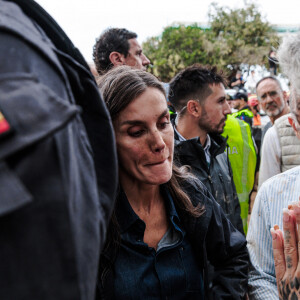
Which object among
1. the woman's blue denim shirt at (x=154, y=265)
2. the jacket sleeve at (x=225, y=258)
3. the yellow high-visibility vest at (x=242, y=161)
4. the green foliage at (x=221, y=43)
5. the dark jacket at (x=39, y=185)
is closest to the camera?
the dark jacket at (x=39, y=185)

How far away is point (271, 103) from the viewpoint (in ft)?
17.4

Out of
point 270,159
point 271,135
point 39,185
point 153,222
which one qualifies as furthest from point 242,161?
A: point 39,185

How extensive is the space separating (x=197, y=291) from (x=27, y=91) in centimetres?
132

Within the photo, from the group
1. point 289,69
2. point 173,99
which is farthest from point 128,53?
point 289,69

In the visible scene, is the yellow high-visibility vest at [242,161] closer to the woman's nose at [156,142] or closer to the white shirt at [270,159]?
the white shirt at [270,159]

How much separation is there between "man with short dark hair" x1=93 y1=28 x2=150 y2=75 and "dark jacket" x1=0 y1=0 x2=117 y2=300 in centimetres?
335

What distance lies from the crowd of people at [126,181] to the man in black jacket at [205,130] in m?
0.01

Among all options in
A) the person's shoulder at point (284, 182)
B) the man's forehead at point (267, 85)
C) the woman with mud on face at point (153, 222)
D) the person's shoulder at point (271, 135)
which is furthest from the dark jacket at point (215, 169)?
the man's forehead at point (267, 85)

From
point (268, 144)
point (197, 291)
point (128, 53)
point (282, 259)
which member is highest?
point (128, 53)

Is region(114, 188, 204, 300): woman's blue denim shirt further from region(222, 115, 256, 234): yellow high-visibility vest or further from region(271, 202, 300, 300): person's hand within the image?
region(222, 115, 256, 234): yellow high-visibility vest

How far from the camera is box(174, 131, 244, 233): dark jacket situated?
2.91 meters

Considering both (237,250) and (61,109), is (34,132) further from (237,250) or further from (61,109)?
(237,250)

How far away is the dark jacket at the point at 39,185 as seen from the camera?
426 millimetres

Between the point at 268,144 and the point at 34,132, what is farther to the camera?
the point at 268,144
